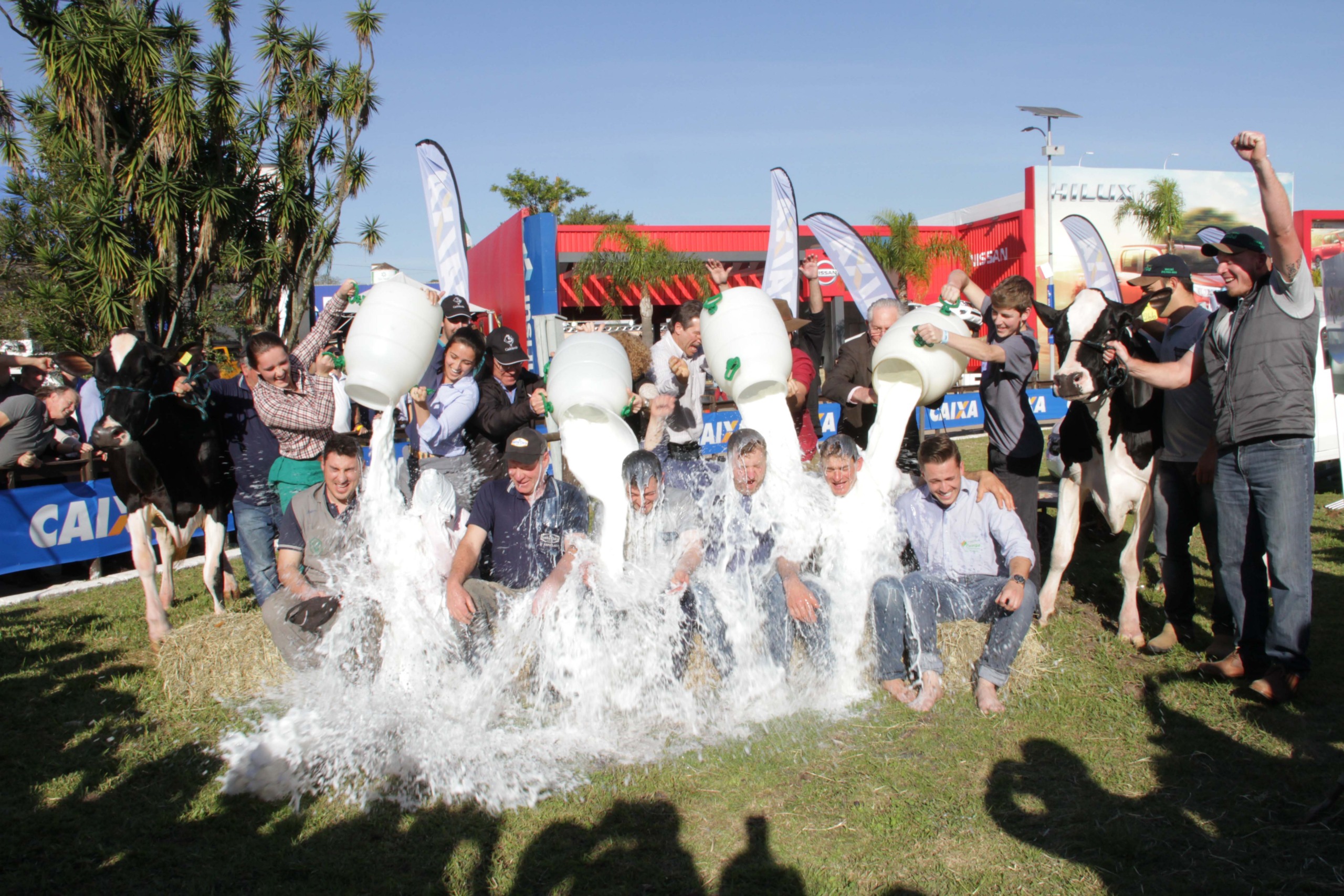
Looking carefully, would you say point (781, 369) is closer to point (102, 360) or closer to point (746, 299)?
point (746, 299)

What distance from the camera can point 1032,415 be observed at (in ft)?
16.2

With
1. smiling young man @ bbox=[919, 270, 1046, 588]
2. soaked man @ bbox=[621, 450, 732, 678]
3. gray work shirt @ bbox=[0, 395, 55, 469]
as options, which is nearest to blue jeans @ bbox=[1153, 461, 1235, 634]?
smiling young man @ bbox=[919, 270, 1046, 588]

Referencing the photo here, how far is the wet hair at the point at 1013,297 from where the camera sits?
15.7 feet

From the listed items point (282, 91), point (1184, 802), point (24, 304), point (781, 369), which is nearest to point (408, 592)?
point (781, 369)

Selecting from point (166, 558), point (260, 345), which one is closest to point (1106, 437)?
point (260, 345)

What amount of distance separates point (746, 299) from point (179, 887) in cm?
345

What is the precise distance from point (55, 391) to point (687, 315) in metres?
6.91

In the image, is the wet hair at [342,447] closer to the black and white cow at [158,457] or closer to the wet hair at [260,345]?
the wet hair at [260,345]

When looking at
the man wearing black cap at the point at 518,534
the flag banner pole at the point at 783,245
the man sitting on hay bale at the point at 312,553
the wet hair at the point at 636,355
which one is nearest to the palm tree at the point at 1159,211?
the flag banner pole at the point at 783,245

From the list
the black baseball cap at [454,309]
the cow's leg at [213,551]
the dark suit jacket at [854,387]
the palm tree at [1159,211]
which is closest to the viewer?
the black baseball cap at [454,309]

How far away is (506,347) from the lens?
5461 mm

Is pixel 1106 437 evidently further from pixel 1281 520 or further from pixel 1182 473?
pixel 1281 520

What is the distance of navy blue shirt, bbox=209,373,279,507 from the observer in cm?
529

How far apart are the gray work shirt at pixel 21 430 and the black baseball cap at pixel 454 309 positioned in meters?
4.52
